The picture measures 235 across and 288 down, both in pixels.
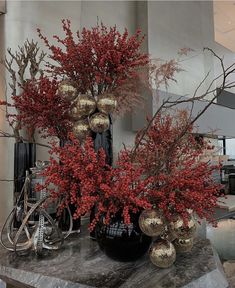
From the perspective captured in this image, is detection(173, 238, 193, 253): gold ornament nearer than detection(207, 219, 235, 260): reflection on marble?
Yes

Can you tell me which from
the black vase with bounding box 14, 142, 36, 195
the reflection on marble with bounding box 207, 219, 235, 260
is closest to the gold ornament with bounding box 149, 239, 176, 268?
the black vase with bounding box 14, 142, 36, 195

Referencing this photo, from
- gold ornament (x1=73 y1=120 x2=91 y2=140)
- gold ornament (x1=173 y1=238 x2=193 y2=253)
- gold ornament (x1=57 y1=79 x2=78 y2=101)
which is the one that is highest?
gold ornament (x1=57 y1=79 x2=78 y2=101)

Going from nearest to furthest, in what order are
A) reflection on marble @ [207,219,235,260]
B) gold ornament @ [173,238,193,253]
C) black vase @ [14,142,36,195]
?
1. gold ornament @ [173,238,193,253]
2. black vase @ [14,142,36,195]
3. reflection on marble @ [207,219,235,260]

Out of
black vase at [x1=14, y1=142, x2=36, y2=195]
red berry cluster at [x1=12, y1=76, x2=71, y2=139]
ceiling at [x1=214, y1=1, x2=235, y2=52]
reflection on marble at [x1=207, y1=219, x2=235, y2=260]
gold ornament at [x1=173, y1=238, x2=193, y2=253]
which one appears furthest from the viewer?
ceiling at [x1=214, y1=1, x2=235, y2=52]

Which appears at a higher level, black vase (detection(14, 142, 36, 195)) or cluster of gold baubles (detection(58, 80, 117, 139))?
cluster of gold baubles (detection(58, 80, 117, 139))

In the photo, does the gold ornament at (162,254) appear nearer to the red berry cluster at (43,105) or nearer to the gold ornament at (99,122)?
the gold ornament at (99,122)

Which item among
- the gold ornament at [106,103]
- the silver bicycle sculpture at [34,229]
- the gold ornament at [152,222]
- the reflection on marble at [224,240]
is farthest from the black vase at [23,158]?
the reflection on marble at [224,240]

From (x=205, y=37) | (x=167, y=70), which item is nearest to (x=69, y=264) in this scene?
(x=167, y=70)

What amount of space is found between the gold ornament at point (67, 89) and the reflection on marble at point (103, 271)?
428mm

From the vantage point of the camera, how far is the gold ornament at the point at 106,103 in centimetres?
74

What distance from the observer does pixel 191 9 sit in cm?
286

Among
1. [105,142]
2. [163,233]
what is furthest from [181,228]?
[105,142]

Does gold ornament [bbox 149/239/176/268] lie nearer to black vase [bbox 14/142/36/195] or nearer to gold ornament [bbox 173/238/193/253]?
gold ornament [bbox 173/238/193/253]

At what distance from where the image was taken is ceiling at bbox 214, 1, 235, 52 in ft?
11.8
